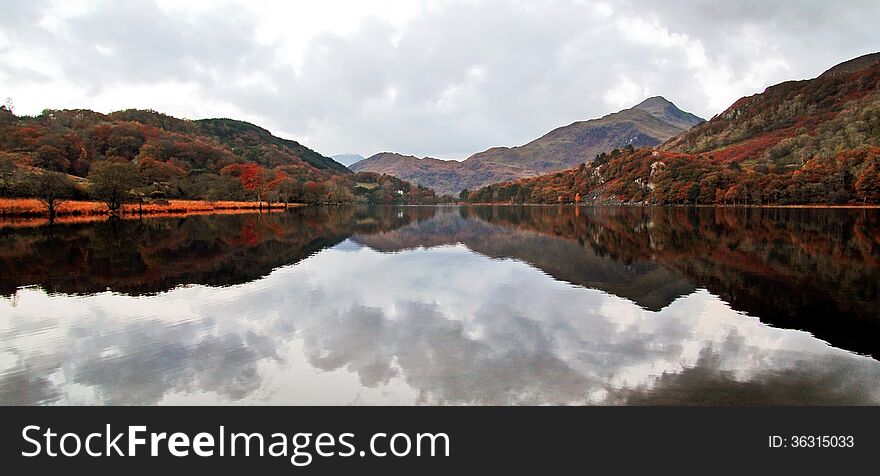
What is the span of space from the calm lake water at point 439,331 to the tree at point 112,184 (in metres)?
56.3

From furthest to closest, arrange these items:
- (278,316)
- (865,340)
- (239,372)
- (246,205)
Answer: (246,205) → (278,316) → (865,340) → (239,372)

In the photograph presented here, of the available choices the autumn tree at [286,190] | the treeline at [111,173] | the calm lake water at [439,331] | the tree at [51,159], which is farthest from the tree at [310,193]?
the calm lake water at [439,331]

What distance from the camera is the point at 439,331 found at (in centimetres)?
1358

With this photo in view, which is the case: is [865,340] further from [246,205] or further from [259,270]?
[246,205]

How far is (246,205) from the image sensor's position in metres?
131

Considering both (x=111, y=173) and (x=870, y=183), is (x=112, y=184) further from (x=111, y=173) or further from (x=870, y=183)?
(x=870, y=183)

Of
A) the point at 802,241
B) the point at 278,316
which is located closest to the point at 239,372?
the point at 278,316

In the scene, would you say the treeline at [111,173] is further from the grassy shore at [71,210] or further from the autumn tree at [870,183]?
the autumn tree at [870,183]

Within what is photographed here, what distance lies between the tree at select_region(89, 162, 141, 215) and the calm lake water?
5634 centimetres

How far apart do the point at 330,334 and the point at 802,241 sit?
39.9m

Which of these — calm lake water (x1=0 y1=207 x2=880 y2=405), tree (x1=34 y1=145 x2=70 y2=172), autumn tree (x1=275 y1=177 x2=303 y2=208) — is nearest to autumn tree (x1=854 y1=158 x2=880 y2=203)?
calm lake water (x1=0 y1=207 x2=880 y2=405)

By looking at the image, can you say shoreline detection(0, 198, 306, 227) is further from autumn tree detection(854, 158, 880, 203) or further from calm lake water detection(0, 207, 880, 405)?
autumn tree detection(854, 158, 880, 203)

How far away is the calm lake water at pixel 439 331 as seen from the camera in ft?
30.3

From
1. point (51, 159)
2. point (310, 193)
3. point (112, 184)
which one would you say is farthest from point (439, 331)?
point (310, 193)
